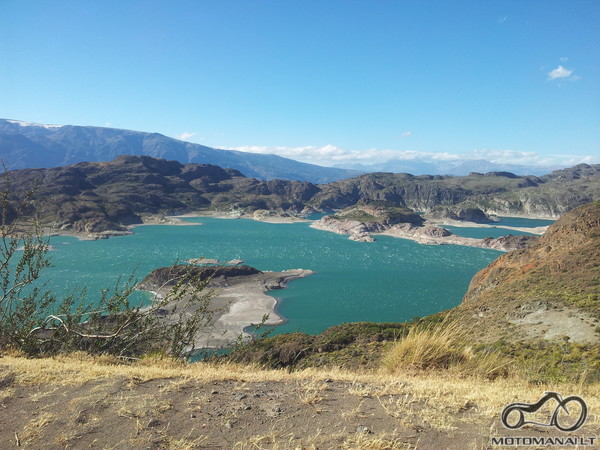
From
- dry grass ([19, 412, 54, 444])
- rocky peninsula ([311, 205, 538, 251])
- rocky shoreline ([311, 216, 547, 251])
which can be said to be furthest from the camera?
rocky peninsula ([311, 205, 538, 251])

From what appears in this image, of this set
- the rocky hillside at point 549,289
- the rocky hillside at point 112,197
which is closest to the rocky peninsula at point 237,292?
the rocky hillside at point 549,289

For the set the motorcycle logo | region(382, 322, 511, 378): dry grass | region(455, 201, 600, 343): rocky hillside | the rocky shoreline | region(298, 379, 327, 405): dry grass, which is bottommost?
the rocky shoreline

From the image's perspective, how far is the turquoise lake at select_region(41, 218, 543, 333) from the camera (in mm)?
46500

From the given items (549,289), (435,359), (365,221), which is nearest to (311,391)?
(435,359)

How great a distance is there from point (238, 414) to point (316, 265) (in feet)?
222

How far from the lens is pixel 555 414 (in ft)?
12.7

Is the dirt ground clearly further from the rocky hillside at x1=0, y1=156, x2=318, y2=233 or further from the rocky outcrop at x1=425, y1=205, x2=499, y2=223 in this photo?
the rocky outcrop at x1=425, y1=205, x2=499, y2=223

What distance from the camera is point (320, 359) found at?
18328mm

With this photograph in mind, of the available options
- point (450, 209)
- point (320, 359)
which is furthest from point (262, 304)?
point (450, 209)

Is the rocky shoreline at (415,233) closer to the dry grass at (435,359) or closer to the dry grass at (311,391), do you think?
the dry grass at (435,359)

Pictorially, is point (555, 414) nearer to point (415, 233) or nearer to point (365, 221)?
point (415, 233)

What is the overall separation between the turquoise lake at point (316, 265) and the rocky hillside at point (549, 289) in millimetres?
16731

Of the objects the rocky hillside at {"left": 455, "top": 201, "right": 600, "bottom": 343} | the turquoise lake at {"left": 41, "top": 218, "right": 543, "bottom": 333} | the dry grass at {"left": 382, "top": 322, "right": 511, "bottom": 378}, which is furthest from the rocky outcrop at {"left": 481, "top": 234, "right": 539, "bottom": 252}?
the dry grass at {"left": 382, "top": 322, "right": 511, "bottom": 378}

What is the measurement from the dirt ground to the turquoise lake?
18.0 m
